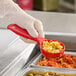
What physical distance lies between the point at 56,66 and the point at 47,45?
0.79ft

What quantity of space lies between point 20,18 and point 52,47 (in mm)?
402

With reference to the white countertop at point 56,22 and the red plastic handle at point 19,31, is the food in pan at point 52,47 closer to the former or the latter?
the red plastic handle at point 19,31

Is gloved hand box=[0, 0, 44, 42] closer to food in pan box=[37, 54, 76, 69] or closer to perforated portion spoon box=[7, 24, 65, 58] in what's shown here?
perforated portion spoon box=[7, 24, 65, 58]

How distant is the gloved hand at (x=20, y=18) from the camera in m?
1.95

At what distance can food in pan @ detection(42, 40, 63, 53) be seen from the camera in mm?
1835

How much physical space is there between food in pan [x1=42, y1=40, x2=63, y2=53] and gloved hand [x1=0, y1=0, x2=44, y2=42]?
0.36 feet

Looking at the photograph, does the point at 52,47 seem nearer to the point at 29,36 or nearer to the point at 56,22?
the point at 29,36

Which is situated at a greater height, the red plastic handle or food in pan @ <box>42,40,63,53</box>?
the red plastic handle

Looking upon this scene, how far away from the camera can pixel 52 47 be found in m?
1.90

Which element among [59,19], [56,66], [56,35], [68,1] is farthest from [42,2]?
[56,66]

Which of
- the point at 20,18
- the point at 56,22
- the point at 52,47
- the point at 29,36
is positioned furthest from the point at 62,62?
the point at 56,22

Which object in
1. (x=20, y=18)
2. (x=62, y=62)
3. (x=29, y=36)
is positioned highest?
(x=20, y=18)

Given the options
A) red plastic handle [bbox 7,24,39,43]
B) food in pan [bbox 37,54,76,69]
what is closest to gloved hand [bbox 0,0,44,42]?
red plastic handle [bbox 7,24,39,43]

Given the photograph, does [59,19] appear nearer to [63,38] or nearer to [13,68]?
A: [63,38]
